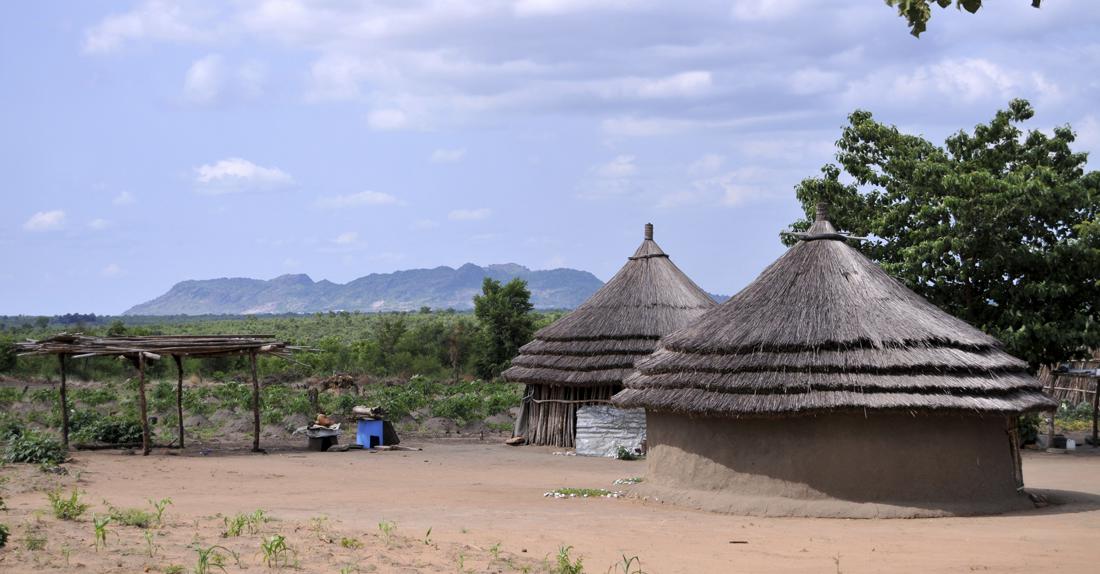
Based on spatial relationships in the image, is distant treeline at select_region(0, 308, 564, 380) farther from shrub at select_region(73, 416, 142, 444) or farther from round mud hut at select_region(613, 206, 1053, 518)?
round mud hut at select_region(613, 206, 1053, 518)

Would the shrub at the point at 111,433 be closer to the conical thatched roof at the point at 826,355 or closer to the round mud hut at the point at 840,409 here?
the conical thatched roof at the point at 826,355

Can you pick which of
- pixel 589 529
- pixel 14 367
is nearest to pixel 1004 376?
pixel 589 529

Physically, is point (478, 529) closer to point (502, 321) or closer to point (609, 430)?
point (609, 430)

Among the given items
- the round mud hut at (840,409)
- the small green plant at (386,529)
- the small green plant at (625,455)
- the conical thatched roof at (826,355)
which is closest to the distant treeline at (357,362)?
the small green plant at (625,455)

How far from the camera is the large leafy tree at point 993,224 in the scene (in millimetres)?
24453

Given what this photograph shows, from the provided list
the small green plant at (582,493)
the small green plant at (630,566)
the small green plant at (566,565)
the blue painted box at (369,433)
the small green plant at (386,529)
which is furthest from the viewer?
the blue painted box at (369,433)

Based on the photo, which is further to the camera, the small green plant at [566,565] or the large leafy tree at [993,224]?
the large leafy tree at [993,224]

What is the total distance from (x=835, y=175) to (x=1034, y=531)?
51.5 ft

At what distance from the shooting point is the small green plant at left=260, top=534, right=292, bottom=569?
9492mm

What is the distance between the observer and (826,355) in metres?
15.3

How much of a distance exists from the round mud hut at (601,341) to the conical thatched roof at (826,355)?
300 inches

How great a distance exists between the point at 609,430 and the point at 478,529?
1212cm

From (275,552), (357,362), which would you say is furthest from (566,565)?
(357,362)

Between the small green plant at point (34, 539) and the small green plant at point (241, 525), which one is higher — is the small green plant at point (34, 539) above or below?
above
